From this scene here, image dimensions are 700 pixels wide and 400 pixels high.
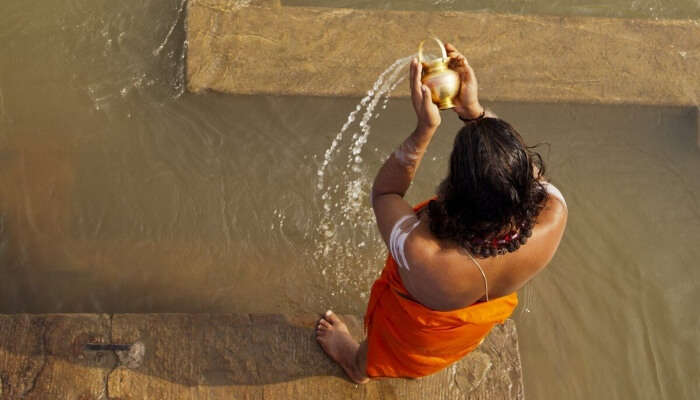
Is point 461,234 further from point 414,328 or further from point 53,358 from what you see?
point 53,358

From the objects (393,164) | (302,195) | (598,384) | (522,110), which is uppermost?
(393,164)

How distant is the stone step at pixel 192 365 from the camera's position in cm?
248

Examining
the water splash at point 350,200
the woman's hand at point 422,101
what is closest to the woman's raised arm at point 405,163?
the woman's hand at point 422,101

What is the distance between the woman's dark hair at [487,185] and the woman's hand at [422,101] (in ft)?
0.89

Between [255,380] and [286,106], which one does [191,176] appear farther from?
[255,380]

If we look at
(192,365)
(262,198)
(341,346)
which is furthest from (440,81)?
(262,198)

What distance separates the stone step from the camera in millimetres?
2480

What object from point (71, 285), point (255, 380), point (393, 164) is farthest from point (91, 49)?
point (393, 164)

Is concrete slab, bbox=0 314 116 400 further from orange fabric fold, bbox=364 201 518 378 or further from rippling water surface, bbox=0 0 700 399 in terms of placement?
orange fabric fold, bbox=364 201 518 378

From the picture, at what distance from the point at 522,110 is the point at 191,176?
6.94 feet

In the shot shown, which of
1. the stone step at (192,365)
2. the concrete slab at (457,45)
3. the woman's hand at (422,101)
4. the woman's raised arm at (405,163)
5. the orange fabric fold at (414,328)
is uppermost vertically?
the woman's hand at (422,101)

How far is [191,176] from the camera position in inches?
131

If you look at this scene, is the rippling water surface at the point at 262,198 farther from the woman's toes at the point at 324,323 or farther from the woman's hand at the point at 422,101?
the woman's hand at the point at 422,101

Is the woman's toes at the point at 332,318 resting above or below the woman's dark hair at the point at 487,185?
below
